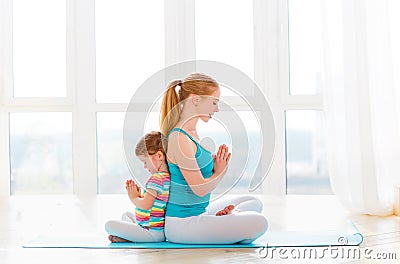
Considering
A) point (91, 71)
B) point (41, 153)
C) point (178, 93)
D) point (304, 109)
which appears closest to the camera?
point (178, 93)

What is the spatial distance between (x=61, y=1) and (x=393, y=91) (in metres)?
2.23

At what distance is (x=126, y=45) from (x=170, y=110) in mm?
1979

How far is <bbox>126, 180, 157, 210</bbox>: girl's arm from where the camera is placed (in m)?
2.42

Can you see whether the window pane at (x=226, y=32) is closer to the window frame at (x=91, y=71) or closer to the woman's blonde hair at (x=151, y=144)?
the window frame at (x=91, y=71)

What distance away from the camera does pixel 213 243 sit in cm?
243

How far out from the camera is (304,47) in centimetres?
418

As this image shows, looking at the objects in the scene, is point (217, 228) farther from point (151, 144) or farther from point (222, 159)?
point (151, 144)

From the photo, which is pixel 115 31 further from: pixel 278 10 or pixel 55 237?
pixel 55 237

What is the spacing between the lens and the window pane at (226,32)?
4.21 m

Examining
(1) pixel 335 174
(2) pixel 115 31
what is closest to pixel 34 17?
(2) pixel 115 31

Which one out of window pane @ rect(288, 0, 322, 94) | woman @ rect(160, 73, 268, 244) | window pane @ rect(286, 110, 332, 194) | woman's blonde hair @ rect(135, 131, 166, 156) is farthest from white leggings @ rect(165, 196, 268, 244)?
window pane @ rect(288, 0, 322, 94)

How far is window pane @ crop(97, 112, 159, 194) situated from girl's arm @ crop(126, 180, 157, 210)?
1824 millimetres

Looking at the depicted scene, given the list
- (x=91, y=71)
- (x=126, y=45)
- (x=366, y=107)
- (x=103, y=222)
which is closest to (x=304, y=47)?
(x=366, y=107)

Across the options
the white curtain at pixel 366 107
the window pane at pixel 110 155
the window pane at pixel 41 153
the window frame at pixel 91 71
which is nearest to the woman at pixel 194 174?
the white curtain at pixel 366 107
